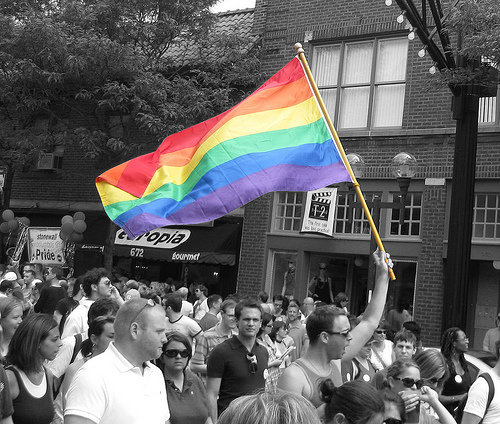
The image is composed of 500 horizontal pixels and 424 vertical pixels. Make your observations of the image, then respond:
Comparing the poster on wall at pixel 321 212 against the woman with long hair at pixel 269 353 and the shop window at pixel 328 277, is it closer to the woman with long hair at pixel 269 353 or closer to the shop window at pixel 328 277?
the shop window at pixel 328 277

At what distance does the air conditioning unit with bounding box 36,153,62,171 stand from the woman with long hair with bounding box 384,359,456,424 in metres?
19.1

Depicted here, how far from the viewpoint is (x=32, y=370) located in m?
5.22

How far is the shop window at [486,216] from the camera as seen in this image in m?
16.0

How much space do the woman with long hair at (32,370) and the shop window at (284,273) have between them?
13090 mm

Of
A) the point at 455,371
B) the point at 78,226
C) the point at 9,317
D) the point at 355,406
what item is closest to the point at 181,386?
the point at 9,317

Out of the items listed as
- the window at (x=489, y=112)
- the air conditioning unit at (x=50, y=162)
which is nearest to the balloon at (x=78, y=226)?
the air conditioning unit at (x=50, y=162)

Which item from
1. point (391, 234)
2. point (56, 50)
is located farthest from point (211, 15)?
point (391, 234)

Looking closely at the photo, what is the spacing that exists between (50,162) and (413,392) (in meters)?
19.5

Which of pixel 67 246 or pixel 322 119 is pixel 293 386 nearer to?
pixel 322 119

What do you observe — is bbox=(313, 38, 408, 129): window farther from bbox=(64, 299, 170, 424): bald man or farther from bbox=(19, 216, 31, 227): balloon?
bbox=(64, 299, 170, 424): bald man

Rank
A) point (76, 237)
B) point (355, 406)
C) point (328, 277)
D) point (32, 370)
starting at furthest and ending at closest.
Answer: point (76, 237)
point (328, 277)
point (32, 370)
point (355, 406)

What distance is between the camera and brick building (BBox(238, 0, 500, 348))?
1617 centimetres

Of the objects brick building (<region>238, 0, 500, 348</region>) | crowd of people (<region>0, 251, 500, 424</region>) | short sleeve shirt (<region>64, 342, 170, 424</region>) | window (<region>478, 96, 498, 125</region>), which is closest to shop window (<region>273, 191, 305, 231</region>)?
brick building (<region>238, 0, 500, 348</region>)

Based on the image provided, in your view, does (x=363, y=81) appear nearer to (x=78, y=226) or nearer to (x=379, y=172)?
(x=379, y=172)
